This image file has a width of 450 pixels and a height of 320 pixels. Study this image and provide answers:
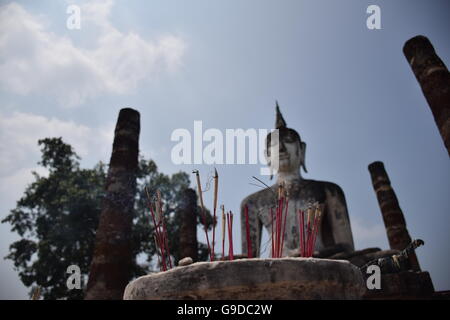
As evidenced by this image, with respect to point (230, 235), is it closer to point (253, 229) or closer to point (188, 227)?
point (253, 229)

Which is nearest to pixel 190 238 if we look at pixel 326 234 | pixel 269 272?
pixel 326 234

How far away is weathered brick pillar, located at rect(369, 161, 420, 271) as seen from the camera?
776cm

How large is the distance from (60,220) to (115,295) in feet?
27.1

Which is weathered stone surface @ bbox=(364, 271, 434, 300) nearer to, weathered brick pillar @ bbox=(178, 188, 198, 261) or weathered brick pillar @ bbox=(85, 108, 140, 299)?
weathered brick pillar @ bbox=(85, 108, 140, 299)

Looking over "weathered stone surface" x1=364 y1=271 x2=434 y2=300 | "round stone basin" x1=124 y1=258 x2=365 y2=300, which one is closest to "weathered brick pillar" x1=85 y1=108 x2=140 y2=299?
"weathered stone surface" x1=364 y1=271 x2=434 y2=300

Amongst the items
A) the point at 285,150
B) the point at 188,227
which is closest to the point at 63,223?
the point at 188,227

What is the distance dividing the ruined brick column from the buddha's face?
2234 mm

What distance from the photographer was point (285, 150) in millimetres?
6016

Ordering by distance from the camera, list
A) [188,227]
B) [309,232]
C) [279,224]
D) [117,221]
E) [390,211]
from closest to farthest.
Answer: [279,224], [309,232], [117,221], [390,211], [188,227]

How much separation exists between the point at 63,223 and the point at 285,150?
9703 mm

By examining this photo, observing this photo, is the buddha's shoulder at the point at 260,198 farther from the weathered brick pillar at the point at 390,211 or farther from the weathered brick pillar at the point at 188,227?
the weathered brick pillar at the point at 390,211

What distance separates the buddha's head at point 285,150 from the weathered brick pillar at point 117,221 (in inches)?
105

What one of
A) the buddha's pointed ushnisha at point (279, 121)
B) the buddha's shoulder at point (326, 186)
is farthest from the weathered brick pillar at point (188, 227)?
the buddha's shoulder at point (326, 186)
